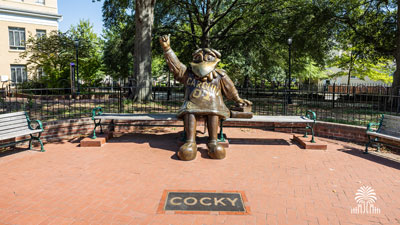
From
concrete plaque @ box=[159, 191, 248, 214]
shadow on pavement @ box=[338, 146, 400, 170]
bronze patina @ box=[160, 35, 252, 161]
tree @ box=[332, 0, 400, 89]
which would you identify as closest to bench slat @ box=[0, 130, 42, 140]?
bronze patina @ box=[160, 35, 252, 161]

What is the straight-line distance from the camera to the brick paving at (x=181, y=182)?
3.27 meters

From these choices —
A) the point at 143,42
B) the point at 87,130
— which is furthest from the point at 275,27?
the point at 87,130

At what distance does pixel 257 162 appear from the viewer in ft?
17.6

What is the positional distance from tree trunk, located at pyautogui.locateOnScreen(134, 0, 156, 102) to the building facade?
17.1 meters

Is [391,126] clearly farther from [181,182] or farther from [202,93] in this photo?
[181,182]

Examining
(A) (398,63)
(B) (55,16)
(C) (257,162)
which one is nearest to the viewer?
(C) (257,162)

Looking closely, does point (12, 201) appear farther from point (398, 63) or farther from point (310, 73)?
point (310, 73)

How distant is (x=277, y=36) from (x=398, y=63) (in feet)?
21.7

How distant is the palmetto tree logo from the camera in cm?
342

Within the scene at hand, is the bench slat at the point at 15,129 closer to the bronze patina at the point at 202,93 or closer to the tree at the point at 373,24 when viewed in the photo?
the bronze patina at the point at 202,93

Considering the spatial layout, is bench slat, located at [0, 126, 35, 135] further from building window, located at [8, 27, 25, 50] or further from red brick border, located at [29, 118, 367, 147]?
building window, located at [8, 27, 25, 50]

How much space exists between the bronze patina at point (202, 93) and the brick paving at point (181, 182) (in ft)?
1.19

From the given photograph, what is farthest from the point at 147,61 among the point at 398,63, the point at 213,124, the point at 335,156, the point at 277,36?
the point at 398,63

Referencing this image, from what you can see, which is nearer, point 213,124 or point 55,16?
point 213,124
